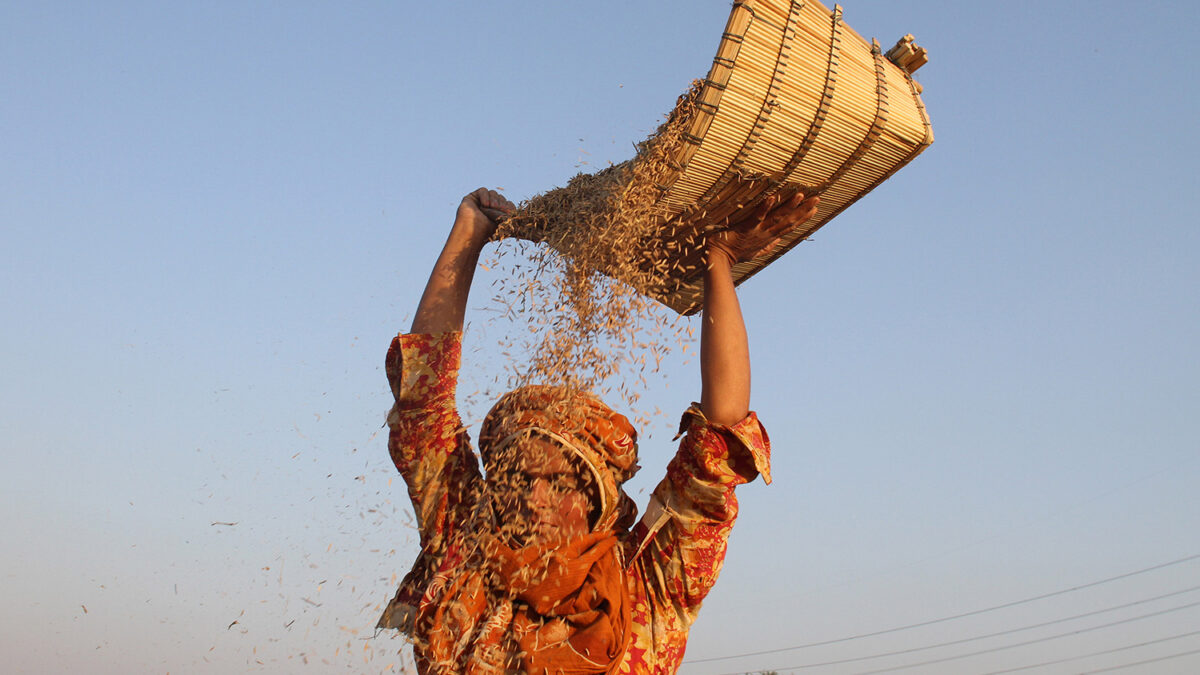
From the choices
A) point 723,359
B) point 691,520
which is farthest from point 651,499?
point 723,359

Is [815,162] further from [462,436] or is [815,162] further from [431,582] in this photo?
[431,582]

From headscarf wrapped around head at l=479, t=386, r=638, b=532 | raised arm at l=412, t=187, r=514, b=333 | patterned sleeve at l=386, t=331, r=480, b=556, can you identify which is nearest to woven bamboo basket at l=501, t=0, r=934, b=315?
raised arm at l=412, t=187, r=514, b=333

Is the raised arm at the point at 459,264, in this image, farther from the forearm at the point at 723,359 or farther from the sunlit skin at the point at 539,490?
the forearm at the point at 723,359

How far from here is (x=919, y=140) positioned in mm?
3100

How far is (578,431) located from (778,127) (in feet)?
3.51

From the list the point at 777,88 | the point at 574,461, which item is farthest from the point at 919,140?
the point at 574,461

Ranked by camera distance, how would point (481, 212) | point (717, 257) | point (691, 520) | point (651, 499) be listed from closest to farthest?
1. point (691, 520)
2. point (651, 499)
3. point (717, 257)
4. point (481, 212)

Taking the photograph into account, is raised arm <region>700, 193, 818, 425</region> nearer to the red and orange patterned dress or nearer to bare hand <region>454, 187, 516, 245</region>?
the red and orange patterned dress

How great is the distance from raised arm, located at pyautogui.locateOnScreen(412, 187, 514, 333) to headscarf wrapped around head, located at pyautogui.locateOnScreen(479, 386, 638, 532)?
0.33 meters

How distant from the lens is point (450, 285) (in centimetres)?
316

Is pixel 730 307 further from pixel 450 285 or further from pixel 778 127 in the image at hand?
pixel 450 285

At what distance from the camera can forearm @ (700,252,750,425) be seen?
2.85m

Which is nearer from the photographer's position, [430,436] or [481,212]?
[430,436]

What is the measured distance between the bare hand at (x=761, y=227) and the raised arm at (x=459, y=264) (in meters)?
0.74
